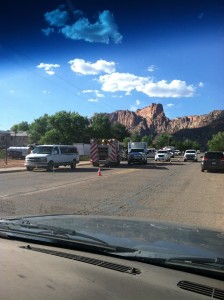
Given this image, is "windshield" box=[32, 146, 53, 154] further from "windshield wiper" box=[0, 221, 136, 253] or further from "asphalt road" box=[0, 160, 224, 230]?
"windshield wiper" box=[0, 221, 136, 253]

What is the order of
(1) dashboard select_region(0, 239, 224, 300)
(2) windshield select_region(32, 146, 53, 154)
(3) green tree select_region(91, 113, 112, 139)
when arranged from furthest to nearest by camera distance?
1. (3) green tree select_region(91, 113, 112, 139)
2. (2) windshield select_region(32, 146, 53, 154)
3. (1) dashboard select_region(0, 239, 224, 300)

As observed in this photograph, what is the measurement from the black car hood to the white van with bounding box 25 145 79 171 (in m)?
27.5

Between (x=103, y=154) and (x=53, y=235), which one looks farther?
(x=103, y=154)

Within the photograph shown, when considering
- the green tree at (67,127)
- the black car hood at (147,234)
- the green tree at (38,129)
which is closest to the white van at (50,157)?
the black car hood at (147,234)

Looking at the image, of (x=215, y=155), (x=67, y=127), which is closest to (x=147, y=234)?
(x=215, y=155)

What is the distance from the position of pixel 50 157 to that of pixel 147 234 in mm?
29303

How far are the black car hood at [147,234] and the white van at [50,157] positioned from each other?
2751cm

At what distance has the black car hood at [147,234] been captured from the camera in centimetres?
347

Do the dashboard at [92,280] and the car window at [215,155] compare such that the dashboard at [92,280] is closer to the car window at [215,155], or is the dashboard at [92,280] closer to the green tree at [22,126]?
the car window at [215,155]

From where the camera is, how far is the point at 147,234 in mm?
4055

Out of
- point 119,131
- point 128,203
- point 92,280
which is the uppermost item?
point 119,131

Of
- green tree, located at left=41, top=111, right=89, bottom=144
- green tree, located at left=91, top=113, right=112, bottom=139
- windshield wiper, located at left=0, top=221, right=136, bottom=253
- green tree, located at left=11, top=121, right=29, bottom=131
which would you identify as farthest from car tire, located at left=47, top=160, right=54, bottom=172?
green tree, located at left=11, top=121, right=29, bottom=131

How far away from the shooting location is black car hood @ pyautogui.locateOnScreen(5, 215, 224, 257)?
3475 millimetres

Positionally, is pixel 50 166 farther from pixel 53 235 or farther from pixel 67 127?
pixel 67 127
